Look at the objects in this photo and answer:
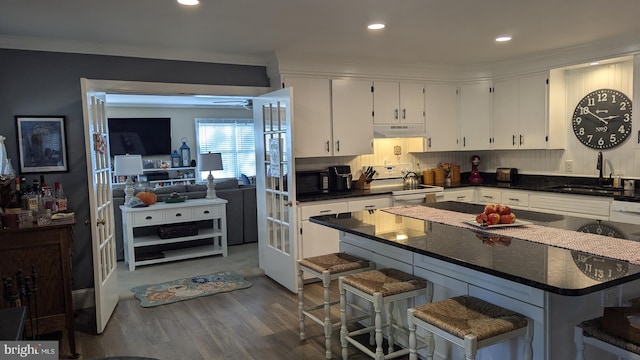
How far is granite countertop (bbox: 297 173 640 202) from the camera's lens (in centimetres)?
427

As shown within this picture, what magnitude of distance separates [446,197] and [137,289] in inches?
141

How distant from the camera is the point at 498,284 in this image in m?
2.27

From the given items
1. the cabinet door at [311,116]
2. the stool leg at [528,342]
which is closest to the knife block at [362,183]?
the cabinet door at [311,116]

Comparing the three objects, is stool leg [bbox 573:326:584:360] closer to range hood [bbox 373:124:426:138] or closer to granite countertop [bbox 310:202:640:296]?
granite countertop [bbox 310:202:640:296]

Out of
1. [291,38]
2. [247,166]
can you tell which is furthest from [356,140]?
[247,166]

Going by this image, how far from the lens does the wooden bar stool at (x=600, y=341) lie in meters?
1.85

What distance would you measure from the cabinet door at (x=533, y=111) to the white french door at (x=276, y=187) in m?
2.87

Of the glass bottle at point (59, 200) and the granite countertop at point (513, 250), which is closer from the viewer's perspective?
the granite countertop at point (513, 250)

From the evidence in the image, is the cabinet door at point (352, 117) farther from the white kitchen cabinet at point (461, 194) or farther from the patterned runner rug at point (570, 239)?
the patterned runner rug at point (570, 239)

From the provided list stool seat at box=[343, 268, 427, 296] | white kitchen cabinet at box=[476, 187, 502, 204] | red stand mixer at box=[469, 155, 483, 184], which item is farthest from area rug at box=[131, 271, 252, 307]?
red stand mixer at box=[469, 155, 483, 184]

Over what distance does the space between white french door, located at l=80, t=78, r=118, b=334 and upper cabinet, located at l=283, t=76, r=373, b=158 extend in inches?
69.7

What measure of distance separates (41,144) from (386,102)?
346cm

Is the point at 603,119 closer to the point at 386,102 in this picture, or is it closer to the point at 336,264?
the point at 386,102

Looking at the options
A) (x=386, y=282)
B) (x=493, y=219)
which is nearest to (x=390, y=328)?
(x=386, y=282)
